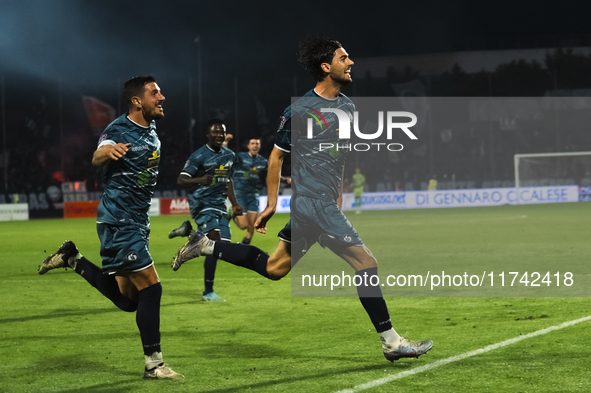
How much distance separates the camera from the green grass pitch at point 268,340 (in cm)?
463

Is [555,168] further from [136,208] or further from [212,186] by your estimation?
[136,208]

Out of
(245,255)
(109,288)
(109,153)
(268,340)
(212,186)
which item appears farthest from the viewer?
(212,186)

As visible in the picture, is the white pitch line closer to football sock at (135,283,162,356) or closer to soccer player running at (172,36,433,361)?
soccer player running at (172,36,433,361)

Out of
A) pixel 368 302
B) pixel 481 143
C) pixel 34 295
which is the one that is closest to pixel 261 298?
pixel 34 295

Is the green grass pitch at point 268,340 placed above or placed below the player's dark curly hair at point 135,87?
below

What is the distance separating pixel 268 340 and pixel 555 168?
37409 mm

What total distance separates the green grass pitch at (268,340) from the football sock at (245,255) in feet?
2.37

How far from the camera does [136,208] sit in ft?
16.3

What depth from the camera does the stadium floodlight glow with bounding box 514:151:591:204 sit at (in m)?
39.1

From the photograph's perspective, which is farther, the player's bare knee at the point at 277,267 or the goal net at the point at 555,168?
the goal net at the point at 555,168

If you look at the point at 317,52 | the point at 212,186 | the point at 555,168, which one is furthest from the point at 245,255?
the point at 555,168

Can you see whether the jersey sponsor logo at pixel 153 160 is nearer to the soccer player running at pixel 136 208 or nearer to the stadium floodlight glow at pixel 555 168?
the soccer player running at pixel 136 208

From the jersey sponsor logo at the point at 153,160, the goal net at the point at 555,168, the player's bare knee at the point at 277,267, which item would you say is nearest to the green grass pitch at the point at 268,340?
the player's bare knee at the point at 277,267

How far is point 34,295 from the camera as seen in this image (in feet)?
30.6
